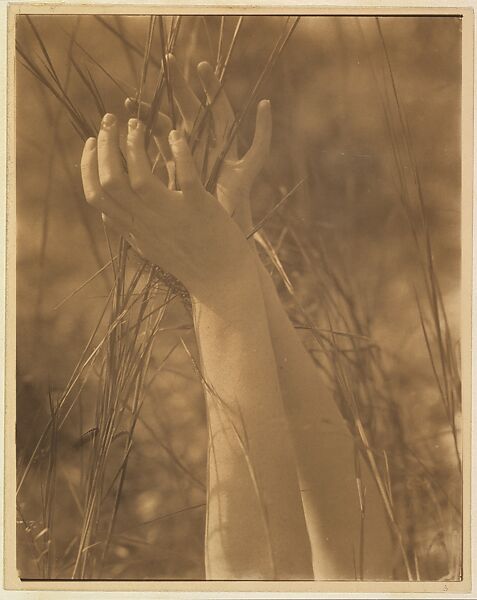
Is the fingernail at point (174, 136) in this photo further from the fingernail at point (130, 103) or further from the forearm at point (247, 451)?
the forearm at point (247, 451)

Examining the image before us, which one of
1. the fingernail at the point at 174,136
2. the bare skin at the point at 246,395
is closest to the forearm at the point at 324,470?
the bare skin at the point at 246,395

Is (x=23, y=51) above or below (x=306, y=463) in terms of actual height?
above

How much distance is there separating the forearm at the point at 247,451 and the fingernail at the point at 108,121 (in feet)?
0.83

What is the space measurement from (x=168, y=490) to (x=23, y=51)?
0.60 metres

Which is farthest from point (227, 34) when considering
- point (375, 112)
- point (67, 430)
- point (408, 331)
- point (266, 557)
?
point (266, 557)

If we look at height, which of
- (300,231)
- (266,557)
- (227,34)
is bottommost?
(266,557)

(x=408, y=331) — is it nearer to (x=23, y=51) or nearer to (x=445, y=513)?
(x=445, y=513)

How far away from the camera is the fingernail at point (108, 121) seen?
3.25ft

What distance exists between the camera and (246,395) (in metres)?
0.98

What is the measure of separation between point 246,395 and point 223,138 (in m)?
0.33

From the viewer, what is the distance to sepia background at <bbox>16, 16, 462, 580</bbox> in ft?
3.28

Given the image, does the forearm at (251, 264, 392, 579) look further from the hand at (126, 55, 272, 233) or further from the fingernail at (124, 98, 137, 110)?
the fingernail at (124, 98, 137, 110)

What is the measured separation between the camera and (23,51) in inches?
40.5

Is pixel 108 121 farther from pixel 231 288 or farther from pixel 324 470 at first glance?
pixel 324 470
